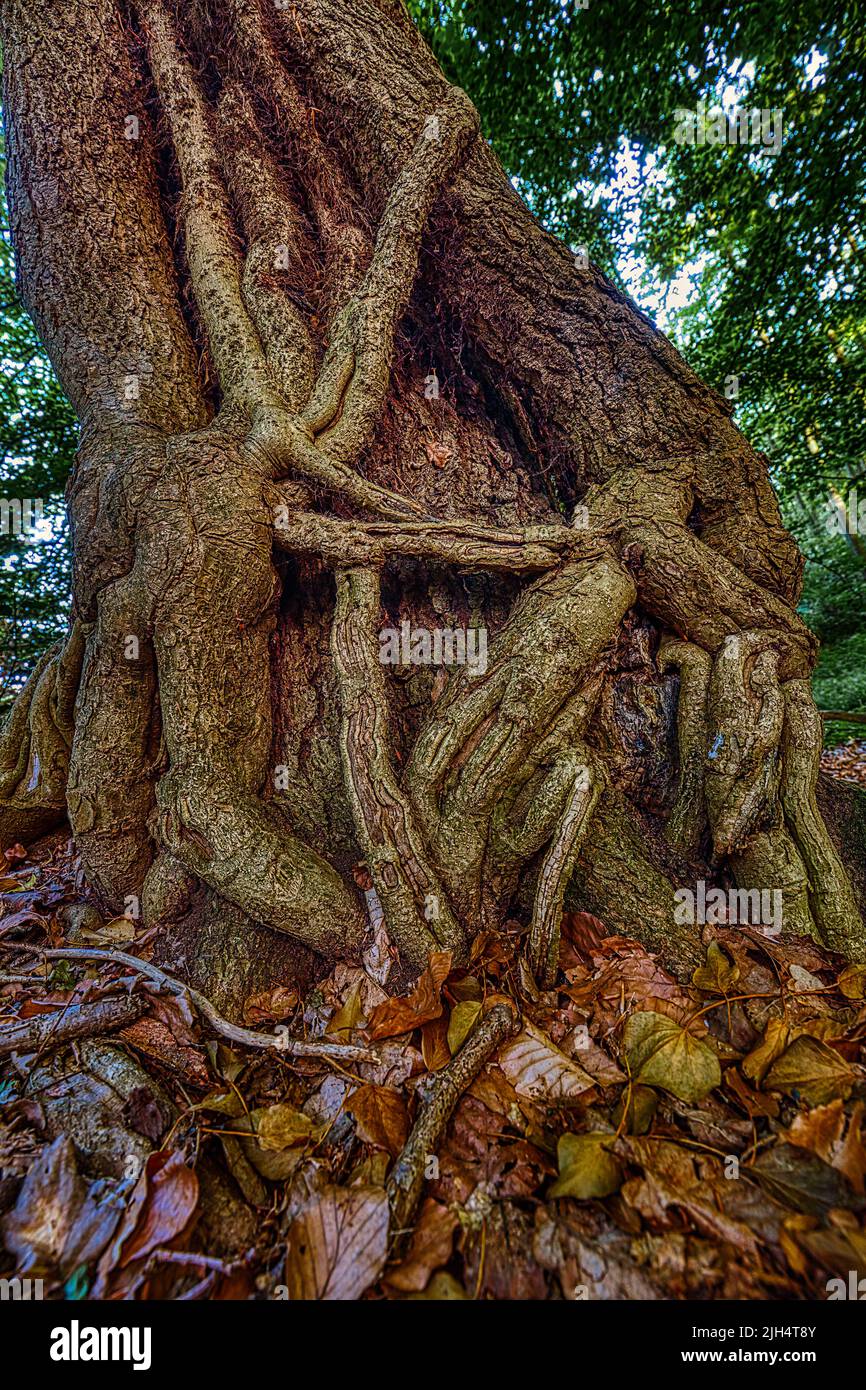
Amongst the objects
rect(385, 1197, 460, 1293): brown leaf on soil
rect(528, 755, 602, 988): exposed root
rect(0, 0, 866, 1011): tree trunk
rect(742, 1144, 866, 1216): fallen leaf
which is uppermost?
rect(0, 0, 866, 1011): tree trunk

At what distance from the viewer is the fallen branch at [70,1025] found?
4.99 feet

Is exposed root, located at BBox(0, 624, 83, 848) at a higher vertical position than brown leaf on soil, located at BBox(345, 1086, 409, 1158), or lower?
higher

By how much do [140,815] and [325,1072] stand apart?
50.5 inches

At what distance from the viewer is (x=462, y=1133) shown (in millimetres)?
1308

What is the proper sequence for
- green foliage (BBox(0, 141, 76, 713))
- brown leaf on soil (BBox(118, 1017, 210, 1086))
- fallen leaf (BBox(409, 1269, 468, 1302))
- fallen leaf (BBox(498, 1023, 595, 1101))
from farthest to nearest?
green foliage (BBox(0, 141, 76, 713)) → brown leaf on soil (BBox(118, 1017, 210, 1086)) → fallen leaf (BBox(498, 1023, 595, 1101)) → fallen leaf (BBox(409, 1269, 468, 1302))

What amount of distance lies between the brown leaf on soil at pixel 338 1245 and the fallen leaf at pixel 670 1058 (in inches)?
29.1

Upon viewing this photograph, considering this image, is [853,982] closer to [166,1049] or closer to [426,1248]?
[426,1248]

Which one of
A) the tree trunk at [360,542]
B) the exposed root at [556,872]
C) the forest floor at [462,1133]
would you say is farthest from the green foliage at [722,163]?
the forest floor at [462,1133]

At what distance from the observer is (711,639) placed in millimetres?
2230

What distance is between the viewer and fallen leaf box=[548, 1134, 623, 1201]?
1114 millimetres

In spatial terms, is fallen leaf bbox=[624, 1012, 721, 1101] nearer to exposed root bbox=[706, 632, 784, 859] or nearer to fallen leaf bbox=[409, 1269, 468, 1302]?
fallen leaf bbox=[409, 1269, 468, 1302]

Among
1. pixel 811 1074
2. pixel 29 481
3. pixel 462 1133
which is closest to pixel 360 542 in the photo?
pixel 462 1133

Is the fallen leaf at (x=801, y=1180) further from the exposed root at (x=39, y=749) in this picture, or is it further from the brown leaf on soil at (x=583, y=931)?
the exposed root at (x=39, y=749)

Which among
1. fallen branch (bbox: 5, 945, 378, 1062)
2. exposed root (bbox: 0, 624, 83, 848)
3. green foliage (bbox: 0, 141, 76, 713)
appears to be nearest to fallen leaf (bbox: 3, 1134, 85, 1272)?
fallen branch (bbox: 5, 945, 378, 1062)
